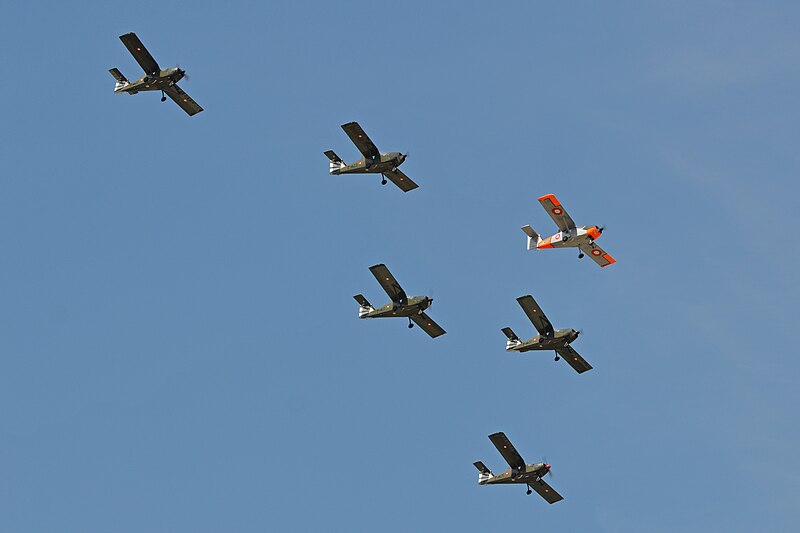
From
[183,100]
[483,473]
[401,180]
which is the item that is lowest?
[483,473]

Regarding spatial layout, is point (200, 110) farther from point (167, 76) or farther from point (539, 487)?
point (539, 487)

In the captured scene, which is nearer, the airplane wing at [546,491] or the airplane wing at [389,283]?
the airplane wing at [389,283]

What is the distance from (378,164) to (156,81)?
20403mm

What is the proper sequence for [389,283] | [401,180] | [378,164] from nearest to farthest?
[389,283]
[378,164]
[401,180]

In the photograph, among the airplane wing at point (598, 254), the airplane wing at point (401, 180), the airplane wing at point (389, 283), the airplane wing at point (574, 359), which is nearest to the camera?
the airplane wing at point (389, 283)

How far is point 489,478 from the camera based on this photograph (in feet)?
422

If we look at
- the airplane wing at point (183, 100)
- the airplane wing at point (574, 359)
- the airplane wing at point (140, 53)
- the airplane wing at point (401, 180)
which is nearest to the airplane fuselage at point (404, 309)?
the airplane wing at point (401, 180)

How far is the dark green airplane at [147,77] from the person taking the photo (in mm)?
119875

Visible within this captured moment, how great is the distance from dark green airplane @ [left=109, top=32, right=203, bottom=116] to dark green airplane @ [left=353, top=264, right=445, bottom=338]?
23.4m

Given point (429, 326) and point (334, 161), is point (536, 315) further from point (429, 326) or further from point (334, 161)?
point (334, 161)

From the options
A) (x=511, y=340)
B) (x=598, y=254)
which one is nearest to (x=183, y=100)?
(x=511, y=340)

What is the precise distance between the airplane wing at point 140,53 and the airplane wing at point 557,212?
3610cm

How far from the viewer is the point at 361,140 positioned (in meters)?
123

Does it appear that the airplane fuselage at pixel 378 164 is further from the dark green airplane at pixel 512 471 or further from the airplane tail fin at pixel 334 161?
the dark green airplane at pixel 512 471
